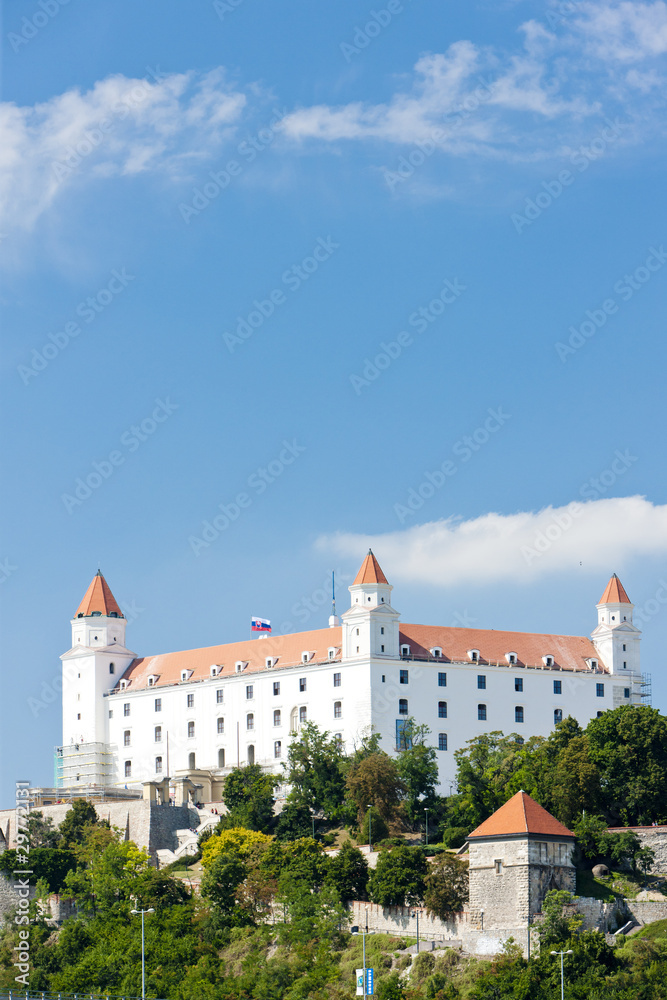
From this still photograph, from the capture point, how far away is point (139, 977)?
8262 cm

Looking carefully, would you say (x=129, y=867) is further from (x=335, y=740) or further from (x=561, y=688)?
(x=561, y=688)

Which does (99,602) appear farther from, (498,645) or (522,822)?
(522,822)

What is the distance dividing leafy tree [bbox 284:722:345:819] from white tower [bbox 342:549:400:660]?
6.69 meters

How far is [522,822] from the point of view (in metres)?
80.2

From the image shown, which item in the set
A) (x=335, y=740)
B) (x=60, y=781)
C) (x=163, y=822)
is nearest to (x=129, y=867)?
(x=163, y=822)

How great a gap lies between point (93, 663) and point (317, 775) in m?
27.6

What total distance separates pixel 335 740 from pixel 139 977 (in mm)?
26054

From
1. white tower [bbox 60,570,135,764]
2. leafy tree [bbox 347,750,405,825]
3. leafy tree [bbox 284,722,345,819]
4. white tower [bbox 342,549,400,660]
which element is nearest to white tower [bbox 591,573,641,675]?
white tower [bbox 342,549,400,660]

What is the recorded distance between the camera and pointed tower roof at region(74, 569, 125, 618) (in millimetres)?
124625

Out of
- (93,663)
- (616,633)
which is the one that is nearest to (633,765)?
(616,633)

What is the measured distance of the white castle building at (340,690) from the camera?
107812 mm

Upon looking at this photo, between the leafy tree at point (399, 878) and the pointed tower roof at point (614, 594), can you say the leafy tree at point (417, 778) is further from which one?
the pointed tower roof at point (614, 594)

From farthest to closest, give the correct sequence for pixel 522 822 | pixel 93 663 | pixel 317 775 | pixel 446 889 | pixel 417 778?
1. pixel 93 663
2. pixel 317 775
3. pixel 417 778
4. pixel 446 889
5. pixel 522 822

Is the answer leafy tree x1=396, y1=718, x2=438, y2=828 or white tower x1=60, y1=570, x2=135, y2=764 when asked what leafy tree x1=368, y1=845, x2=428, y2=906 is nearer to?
leafy tree x1=396, y1=718, x2=438, y2=828
